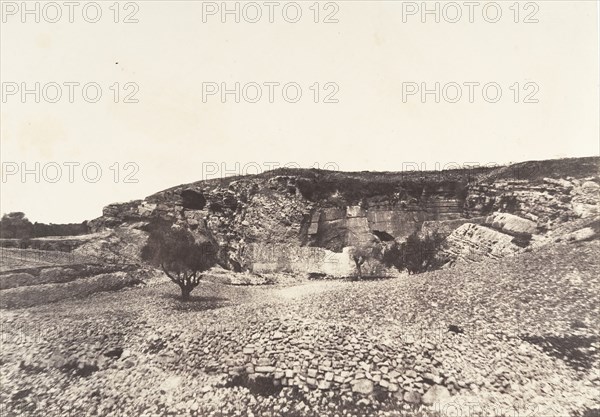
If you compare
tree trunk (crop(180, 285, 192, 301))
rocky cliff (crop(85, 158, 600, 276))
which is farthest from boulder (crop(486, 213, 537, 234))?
tree trunk (crop(180, 285, 192, 301))

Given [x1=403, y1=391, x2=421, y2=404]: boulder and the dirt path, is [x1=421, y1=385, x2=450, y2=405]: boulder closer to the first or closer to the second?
[x1=403, y1=391, x2=421, y2=404]: boulder

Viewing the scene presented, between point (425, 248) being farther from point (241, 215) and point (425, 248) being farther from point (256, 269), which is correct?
point (241, 215)

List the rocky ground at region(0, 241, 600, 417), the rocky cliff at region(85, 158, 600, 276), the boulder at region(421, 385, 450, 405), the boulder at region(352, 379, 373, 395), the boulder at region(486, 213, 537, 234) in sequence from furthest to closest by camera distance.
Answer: the rocky cliff at region(85, 158, 600, 276), the boulder at region(486, 213, 537, 234), the boulder at region(352, 379, 373, 395), the rocky ground at region(0, 241, 600, 417), the boulder at region(421, 385, 450, 405)

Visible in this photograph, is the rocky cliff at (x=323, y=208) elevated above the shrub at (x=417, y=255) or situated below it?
above

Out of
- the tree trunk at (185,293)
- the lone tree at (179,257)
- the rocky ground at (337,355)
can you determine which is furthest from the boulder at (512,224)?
the tree trunk at (185,293)

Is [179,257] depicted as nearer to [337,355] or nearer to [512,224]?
[337,355]

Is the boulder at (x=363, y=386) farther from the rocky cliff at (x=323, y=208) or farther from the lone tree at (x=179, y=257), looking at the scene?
the rocky cliff at (x=323, y=208)

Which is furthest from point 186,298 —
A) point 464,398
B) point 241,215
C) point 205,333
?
point 241,215
